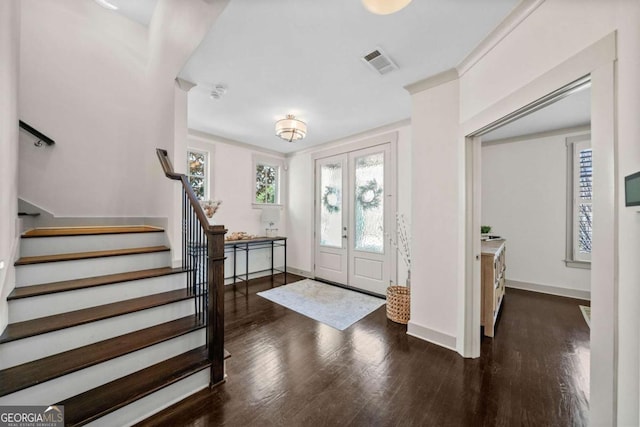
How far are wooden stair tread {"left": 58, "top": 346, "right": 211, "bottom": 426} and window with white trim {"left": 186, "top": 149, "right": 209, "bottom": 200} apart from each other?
299 centimetres

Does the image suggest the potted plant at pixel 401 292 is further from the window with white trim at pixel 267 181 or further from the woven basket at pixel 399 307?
the window with white trim at pixel 267 181

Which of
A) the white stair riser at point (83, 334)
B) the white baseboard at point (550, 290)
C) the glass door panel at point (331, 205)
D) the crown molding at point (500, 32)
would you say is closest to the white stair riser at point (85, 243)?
the white stair riser at point (83, 334)

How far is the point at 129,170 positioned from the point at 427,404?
398cm

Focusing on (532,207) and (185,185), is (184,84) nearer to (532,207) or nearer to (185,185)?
(185,185)

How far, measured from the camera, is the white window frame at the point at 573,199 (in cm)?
374

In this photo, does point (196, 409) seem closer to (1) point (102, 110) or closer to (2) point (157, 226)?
(2) point (157, 226)

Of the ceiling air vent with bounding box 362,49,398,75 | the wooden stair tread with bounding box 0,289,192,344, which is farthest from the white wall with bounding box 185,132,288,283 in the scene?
the ceiling air vent with bounding box 362,49,398,75

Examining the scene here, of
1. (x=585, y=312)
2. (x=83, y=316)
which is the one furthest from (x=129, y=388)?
(x=585, y=312)

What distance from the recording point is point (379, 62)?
220 cm

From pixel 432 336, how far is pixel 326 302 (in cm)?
152

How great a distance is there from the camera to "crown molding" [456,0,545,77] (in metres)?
1.55

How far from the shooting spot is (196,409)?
62.7 inches

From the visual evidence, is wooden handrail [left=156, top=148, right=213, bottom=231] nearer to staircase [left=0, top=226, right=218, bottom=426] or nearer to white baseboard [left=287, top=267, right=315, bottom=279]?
staircase [left=0, top=226, right=218, bottom=426]

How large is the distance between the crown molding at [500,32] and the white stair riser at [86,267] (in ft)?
10.7
